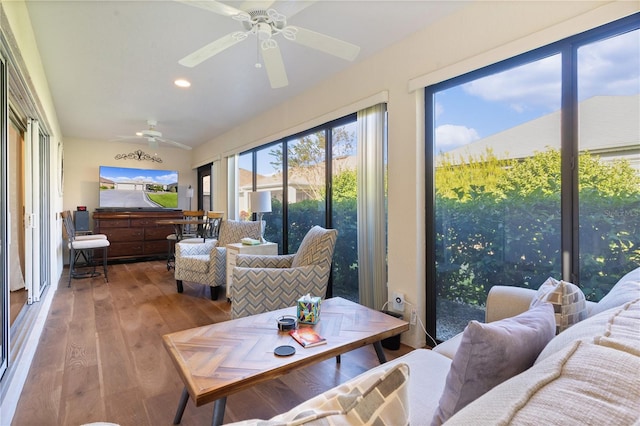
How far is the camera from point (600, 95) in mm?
1739

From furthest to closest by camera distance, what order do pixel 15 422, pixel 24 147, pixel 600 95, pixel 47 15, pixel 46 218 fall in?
pixel 46 218
pixel 24 147
pixel 47 15
pixel 600 95
pixel 15 422

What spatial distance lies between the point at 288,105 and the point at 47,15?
2296mm

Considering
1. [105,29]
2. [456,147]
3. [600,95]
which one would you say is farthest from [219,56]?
[600,95]

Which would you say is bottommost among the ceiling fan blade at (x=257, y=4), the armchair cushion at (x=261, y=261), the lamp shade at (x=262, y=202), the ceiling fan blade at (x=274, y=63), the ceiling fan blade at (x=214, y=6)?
the armchair cushion at (x=261, y=261)

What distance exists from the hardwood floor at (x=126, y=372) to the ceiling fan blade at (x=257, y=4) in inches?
85.2

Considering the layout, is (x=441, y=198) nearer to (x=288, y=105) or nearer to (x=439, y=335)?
(x=439, y=335)

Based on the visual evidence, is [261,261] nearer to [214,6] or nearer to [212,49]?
[212,49]

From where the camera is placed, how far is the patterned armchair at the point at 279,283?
2527 mm

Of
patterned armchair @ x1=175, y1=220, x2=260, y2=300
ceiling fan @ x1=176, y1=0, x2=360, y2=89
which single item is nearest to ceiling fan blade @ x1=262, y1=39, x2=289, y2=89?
ceiling fan @ x1=176, y1=0, x2=360, y2=89

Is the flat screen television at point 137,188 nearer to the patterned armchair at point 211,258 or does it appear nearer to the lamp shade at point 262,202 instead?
the patterned armchair at point 211,258

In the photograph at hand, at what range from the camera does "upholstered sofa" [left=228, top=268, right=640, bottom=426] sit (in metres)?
0.39

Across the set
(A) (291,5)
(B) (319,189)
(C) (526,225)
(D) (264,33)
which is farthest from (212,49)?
(C) (526,225)

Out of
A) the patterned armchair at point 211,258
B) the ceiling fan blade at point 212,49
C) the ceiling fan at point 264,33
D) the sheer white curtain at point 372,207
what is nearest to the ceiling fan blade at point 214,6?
the ceiling fan at point 264,33

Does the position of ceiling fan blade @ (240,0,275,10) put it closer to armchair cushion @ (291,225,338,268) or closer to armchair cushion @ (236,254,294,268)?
armchair cushion @ (291,225,338,268)
